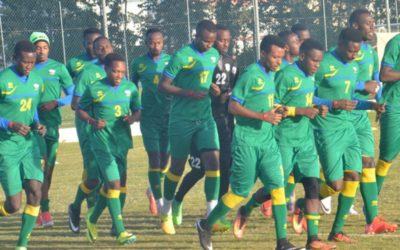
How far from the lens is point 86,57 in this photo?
14.4m

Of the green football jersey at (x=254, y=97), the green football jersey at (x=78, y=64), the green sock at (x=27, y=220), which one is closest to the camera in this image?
the green football jersey at (x=254, y=97)

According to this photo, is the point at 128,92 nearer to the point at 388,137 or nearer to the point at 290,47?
the point at 290,47

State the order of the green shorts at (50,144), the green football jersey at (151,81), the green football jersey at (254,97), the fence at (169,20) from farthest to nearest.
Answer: the fence at (169,20) → the green football jersey at (151,81) → the green shorts at (50,144) → the green football jersey at (254,97)

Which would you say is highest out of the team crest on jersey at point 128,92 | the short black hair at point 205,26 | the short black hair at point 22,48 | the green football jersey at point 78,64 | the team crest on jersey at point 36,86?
the short black hair at point 205,26

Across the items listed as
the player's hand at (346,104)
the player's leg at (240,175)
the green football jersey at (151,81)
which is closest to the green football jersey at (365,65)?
the player's hand at (346,104)

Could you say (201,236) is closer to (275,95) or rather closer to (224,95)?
(275,95)

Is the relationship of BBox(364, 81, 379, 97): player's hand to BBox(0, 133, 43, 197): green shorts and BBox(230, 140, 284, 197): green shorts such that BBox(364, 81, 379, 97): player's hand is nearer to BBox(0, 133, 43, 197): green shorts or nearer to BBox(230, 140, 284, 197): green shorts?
BBox(230, 140, 284, 197): green shorts

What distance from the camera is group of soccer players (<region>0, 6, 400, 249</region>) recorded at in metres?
11.0

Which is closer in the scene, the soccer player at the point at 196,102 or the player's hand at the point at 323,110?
the player's hand at the point at 323,110

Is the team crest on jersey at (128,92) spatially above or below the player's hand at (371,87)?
above

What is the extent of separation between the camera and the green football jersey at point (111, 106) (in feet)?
41.0

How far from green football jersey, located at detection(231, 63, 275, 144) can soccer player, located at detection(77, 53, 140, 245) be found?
75.0 inches

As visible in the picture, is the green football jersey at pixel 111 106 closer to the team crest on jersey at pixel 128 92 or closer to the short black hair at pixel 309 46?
the team crest on jersey at pixel 128 92

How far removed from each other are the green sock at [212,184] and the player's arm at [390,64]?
2161mm
